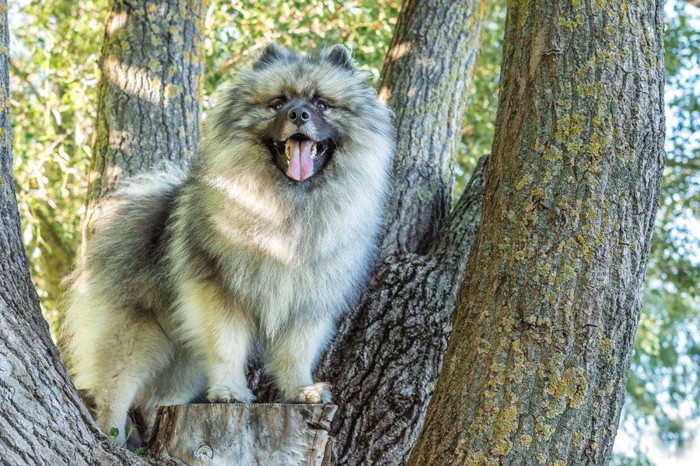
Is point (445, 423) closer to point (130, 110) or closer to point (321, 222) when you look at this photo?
point (321, 222)

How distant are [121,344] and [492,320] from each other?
1913mm

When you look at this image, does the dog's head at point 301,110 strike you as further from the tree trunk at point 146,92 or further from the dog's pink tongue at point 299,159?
the tree trunk at point 146,92

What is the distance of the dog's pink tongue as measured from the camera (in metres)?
3.43

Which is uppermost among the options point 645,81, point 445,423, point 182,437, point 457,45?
point 457,45

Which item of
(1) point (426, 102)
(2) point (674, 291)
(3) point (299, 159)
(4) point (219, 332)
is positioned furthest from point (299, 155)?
(2) point (674, 291)

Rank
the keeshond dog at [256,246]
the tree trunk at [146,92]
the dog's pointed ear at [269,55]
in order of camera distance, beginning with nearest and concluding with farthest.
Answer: the keeshond dog at [256,246] < the dog's pointed ear at [269,55] < the tree trunk at [146,92]

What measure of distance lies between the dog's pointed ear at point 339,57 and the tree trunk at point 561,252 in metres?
1.14

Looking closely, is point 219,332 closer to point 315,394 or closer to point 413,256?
point 315,394

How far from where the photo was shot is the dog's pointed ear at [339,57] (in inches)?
151

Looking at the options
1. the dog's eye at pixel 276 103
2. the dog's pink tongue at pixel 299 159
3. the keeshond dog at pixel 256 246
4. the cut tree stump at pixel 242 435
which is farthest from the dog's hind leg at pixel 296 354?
the dog's eye at pixel 276 103

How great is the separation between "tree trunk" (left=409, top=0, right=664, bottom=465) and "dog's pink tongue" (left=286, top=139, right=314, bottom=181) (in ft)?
2.90

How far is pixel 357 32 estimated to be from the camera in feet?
21.2

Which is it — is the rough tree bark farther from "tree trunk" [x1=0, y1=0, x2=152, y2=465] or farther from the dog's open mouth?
the dog's open mouth

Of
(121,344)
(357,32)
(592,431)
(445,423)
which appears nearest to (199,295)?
(121,344)
